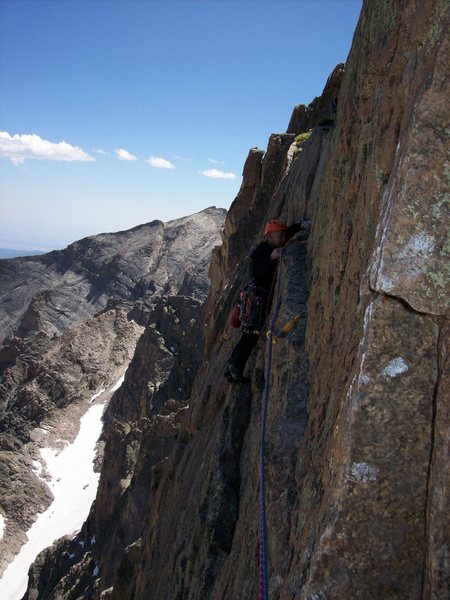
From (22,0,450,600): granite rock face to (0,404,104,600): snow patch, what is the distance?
2862 inches

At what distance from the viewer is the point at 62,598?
44.1m

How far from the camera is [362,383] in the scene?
4.32 meters

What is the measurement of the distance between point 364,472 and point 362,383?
2.39ft

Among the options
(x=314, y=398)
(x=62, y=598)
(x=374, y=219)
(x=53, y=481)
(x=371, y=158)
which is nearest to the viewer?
(x=374, y=219)

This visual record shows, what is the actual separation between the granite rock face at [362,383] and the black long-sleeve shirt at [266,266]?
682 millimetres

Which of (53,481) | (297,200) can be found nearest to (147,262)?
(53,481)

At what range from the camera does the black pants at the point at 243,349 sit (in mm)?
11137

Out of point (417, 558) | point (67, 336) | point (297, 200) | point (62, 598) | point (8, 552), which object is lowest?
point (8, 552)

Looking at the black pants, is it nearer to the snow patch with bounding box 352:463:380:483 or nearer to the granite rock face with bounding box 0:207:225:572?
the snow patch with bounding box 352:463:380:483

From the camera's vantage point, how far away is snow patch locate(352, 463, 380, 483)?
416 centimetres

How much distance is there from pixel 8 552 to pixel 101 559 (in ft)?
129

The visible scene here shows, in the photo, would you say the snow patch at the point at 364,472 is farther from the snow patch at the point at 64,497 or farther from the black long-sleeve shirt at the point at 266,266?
the snow patch at the point at 64,497

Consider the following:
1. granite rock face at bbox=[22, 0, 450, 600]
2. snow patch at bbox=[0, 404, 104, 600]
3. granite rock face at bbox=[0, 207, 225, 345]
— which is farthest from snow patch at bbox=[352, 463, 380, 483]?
granite rock face at bbox=[0, 207, 225, 345]

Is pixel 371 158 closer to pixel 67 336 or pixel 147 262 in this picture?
pixel 67 336
